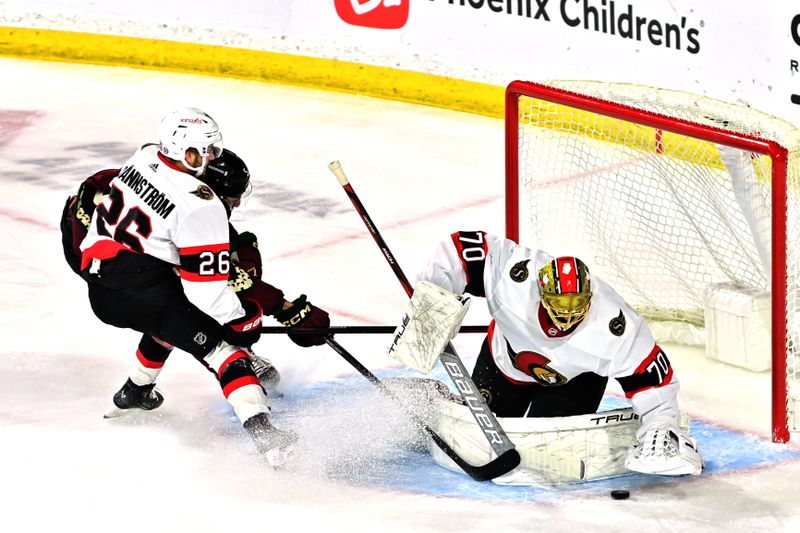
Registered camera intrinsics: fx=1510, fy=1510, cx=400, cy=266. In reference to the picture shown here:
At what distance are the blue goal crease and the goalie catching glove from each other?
0.53 ft

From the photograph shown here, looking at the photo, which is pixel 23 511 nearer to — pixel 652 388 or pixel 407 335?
pixel 407 335

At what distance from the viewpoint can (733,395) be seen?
413 cm

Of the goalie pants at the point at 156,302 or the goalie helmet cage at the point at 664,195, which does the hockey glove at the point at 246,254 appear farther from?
the goalie helmet cage at the point at 664,195

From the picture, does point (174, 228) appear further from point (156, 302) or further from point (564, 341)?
A: point (564, 341)

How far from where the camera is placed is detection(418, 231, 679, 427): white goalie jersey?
344 centimetres

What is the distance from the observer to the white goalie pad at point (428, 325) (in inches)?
136

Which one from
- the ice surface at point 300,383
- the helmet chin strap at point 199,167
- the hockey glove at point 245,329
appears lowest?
the ice surface at point 300,383

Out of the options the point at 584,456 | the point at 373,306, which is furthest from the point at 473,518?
the point at 373,306

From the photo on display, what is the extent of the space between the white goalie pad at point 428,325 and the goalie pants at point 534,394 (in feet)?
0.93

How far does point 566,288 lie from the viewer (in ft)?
10.8

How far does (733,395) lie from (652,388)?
763mm

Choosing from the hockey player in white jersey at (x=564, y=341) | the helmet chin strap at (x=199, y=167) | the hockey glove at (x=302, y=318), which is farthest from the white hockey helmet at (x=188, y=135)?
the hockey player in white jersey at (x=564, y=341)

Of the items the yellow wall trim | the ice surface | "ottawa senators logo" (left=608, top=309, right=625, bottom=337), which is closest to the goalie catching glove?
the ice surface

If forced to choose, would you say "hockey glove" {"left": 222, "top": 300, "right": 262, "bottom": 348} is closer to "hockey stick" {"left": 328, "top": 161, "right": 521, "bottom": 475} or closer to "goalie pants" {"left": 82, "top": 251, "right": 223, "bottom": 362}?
"goalie pants" {"left": 82, "top": 251, "right": 223, "bottom": 362}
